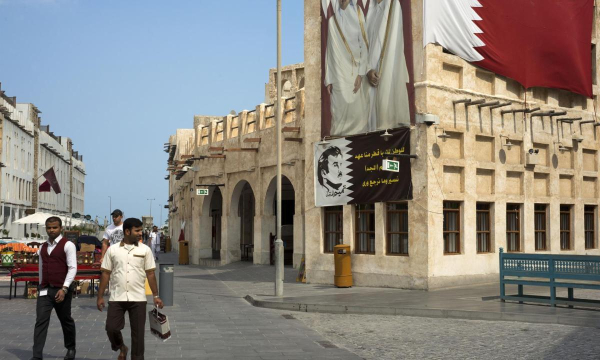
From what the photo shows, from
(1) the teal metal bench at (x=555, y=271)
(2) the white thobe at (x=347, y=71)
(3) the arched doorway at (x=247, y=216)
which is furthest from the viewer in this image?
(3) the arched doorway at (x=247, y=216)

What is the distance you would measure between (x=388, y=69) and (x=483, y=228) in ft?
18.2

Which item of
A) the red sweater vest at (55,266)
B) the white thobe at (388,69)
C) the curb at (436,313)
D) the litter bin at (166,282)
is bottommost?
the curb at (436,313)

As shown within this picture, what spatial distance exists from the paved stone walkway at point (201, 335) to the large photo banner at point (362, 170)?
5.40 metres

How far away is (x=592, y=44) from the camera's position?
2472cm

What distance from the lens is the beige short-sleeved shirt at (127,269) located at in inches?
328

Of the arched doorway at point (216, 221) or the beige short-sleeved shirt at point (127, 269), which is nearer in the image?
the beige short-sleeved shirt at point (127, 269)

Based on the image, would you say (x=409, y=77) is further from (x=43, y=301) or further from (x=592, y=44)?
(x=43, y=301)

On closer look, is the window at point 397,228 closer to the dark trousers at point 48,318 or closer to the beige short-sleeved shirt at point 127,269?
the dark trousers at point 48,318

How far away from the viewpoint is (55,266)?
31.4 ft

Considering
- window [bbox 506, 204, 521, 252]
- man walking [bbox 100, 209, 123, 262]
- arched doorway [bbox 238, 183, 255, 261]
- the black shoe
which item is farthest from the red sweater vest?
arched doorway [bbox 238, 183, 255, 261]

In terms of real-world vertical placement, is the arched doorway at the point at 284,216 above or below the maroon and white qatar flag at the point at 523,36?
below

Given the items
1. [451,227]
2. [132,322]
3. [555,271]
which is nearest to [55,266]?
[132,322]

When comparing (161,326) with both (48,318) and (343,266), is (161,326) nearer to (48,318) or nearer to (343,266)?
(48,318)

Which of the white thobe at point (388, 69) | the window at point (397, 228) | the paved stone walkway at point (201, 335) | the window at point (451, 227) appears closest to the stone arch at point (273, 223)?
the window at point (397, 228)
